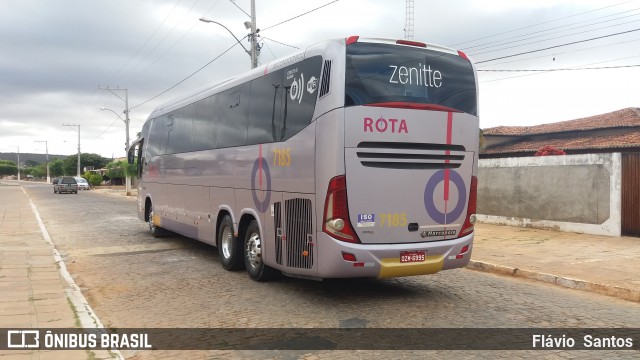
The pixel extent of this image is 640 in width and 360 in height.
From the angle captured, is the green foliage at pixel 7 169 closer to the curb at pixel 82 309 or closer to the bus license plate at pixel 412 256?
the curb at pixel 82 309

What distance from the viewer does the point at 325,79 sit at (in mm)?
6543

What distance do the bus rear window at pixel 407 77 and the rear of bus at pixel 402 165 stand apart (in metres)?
0.01

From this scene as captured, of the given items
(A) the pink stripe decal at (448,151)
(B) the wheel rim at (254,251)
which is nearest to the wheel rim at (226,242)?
(B) the wheel rim at (254,251)

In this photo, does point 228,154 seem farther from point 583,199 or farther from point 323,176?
point 583,199

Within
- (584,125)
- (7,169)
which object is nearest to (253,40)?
(584,125)

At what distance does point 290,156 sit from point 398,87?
174 centimetres

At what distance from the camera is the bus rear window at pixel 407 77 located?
6.44m

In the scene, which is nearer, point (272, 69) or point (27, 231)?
Result: point (272, 69)

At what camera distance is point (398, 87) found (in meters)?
6.62

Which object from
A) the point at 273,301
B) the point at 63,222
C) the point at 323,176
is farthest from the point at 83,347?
the point at 63,222

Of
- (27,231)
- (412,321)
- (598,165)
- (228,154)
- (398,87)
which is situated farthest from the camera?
(27,231)

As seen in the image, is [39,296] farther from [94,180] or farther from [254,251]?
[94,180]

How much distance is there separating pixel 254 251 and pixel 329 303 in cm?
187

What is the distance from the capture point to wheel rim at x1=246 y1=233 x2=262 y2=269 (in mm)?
8186
